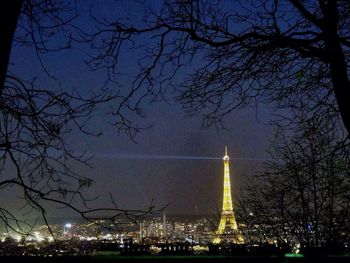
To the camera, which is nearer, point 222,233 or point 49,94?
point 49,94

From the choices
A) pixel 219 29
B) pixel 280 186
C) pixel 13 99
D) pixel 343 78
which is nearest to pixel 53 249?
pixel 13 99

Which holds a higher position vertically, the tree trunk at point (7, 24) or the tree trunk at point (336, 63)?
the tree trunk at point (336, 63)

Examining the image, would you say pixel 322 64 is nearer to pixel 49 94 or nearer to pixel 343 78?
pixel 343 78

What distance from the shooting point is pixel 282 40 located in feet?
14.4

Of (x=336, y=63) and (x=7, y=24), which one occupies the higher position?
(x=336, y=63)

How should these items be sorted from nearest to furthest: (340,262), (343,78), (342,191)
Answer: (340,262), (343,78), (342,191)

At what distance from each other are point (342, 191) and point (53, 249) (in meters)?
4.89

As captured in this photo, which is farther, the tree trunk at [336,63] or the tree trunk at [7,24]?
the tree trunk at [336,63]

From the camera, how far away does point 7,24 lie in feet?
7.74

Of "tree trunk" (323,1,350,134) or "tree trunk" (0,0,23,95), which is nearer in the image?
"tree trunk" (0,0,23,95)

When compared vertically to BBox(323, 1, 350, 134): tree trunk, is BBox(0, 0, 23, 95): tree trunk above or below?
below

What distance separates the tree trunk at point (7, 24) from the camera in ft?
7.70

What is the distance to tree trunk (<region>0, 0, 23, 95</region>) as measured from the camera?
7.70ft

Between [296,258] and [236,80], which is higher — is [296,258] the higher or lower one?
the lower one
